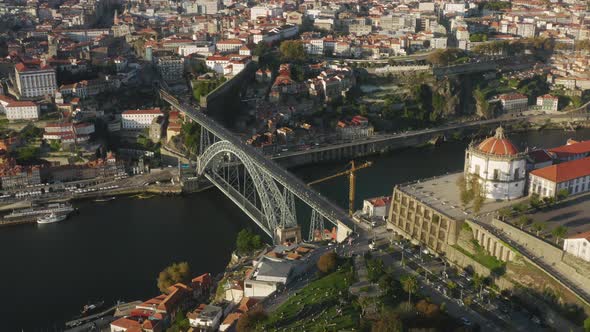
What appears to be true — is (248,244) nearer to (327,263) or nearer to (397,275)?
(327,263)

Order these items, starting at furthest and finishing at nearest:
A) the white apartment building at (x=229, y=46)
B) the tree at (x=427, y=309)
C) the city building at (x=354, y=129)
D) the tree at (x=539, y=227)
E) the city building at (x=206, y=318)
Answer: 1. the white apartment building at (x=229, y=46)
2. the city building at (x=354, y=129)
3. the tree at (x=539, y=227)
4. the city building at (x=206, y=318)
5. the tree at (x=427, y=309)

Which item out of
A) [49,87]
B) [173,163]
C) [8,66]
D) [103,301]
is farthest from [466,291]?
[8,66]

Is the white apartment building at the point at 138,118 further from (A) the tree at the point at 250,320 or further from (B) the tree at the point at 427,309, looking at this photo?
(B) the tree at the point at 427,309

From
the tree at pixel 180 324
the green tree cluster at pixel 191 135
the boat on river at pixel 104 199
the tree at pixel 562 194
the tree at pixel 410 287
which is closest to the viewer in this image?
the tree at pixel 410 287

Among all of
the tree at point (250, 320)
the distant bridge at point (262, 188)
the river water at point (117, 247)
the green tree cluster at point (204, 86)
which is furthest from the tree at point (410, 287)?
the green tree cluster at point (204, 86)

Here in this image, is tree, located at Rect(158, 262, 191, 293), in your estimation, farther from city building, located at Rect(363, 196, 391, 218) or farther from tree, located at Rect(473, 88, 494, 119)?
tree, located at Rect(473, 88, 494, 119)

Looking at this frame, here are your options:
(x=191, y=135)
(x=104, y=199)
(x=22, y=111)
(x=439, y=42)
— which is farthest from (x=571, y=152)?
(x=439, y=42)
